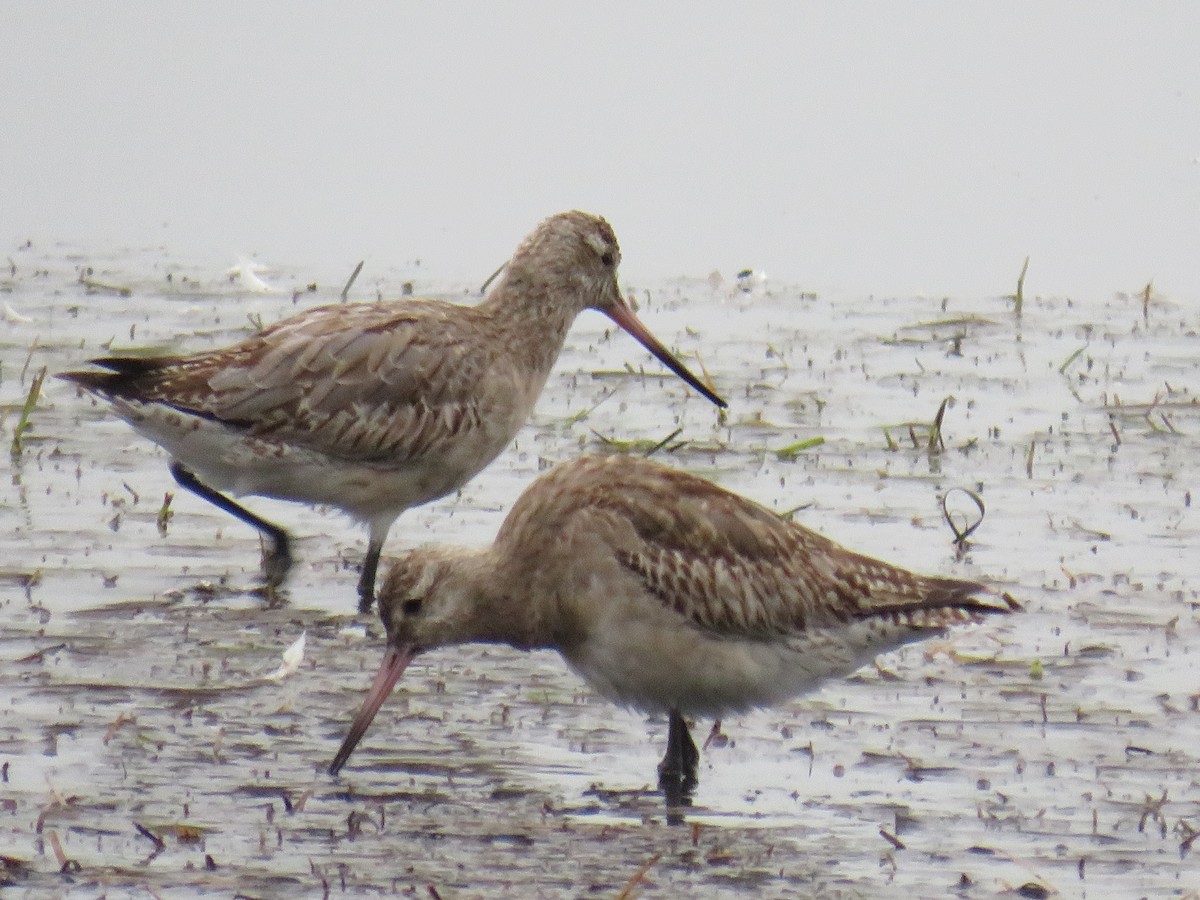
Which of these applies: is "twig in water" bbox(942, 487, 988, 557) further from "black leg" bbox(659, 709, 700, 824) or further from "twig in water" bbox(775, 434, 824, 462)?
"black leg" bbox(659, 709, 700, 824)

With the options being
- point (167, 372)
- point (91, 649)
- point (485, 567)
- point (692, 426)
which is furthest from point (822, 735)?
point (692, 426)

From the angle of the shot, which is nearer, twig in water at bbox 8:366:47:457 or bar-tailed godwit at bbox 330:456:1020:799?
bar-tailed godwit at bbox 330:456:1020:799

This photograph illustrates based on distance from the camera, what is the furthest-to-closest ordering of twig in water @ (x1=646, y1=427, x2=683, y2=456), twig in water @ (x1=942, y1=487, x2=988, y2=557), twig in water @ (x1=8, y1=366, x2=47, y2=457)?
1. twig in water @ (x1=646, y1=427, x2=683, y2=456)
2. twig in water @ (x1=8, y1=366, x2=47, y2=457)
3. twig in water @ (x1=942, y1=487, x2=988, y2=557)

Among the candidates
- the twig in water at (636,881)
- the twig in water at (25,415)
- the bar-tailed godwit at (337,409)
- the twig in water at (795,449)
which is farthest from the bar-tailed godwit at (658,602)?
the twig in water at (25,415)

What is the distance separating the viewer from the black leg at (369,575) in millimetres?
8422

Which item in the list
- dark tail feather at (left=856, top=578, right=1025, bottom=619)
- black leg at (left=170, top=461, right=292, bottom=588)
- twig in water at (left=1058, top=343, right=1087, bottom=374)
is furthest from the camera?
twig in water at (left=1058, top=343, right=1087, bottom=374)

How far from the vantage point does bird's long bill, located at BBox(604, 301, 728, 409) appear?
1008cm

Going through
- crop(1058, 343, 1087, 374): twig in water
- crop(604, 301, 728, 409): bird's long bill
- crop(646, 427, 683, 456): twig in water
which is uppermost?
crop(1058, 343, 1087, 374): twig in water

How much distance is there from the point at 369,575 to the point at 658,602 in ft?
6.56

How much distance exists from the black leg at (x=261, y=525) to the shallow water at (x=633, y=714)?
0.36ft

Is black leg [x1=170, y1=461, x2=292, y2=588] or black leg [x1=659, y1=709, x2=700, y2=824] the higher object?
black leg [x1=170, y1=461, x2=292, y2=588]

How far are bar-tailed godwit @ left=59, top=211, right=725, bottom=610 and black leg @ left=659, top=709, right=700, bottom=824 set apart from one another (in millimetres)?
2045

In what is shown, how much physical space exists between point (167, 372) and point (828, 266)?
6698 millimetres

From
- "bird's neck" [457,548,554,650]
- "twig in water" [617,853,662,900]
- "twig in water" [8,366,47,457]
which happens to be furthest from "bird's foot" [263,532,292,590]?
"twig in water" [617,853,662,900]
